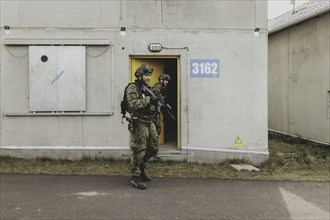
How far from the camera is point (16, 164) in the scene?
Result: 8000mm

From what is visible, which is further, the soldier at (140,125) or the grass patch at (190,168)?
the grass patch at (190,168)

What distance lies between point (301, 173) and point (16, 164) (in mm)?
6045

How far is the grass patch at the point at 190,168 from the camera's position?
749cm

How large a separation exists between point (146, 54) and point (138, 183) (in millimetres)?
3362

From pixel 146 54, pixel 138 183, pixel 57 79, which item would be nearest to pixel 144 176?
pixel 138 183

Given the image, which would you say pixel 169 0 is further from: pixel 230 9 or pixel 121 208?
pixel 121 208

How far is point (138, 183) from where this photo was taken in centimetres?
640

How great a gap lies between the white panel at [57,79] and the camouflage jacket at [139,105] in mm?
2461

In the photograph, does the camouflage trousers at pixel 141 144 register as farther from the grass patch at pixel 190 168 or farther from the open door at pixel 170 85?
the open door at pixel 170 85

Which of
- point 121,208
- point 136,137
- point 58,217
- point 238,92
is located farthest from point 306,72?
point 58,217

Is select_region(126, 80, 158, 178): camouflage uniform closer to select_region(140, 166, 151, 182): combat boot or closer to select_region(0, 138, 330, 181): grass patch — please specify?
select_region(140, 166, 151, 182): combat boot

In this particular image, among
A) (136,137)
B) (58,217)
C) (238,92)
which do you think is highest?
(238,92)

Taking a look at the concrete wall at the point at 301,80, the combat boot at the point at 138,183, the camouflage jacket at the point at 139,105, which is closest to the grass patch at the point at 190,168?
the combat boot at the point at 138,183

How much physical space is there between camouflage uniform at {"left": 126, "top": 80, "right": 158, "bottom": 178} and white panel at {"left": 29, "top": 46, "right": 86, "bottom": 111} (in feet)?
8.02
